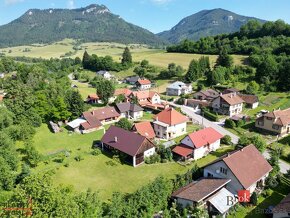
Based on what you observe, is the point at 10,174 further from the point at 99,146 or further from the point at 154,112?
the point at 154,112

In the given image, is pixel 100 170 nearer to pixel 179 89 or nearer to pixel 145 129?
pixel 145 129

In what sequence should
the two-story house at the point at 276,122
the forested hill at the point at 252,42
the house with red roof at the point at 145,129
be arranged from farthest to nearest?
the forested hill at the point at 252,42, the two-story house at the point at 276,122, the house with red roof at the point at 145,129

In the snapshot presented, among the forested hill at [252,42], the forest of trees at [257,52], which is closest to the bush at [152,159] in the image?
the forest of trees at [257,52]

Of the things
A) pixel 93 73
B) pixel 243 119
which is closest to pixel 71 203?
pixel 243 119

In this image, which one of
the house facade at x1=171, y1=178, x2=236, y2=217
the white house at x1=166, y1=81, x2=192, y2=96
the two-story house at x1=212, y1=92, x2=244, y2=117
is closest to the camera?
the house facade at x1=171, y1=178, x2=236, y2=217

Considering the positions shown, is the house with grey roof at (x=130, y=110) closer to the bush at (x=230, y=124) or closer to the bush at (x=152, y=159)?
the bush at (x=230, y=124)

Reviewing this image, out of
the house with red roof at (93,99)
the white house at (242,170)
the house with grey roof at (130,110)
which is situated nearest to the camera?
the white house at (242,170)

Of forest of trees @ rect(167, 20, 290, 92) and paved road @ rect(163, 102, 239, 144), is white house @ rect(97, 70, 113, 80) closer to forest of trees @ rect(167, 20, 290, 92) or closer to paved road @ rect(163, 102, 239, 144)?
forest of trees @ rect(167, 20, 290, 92)
